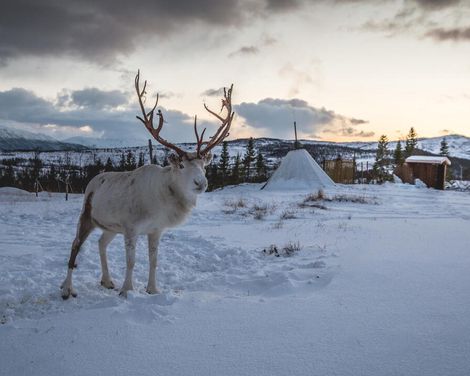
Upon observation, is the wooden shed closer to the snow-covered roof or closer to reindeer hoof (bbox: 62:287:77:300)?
the snow-covered roof

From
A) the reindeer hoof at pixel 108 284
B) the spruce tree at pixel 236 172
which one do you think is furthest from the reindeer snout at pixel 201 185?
the spruce tree at pixel 236 172

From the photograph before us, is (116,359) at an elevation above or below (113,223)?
below

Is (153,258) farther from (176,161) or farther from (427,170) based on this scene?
(427,170)

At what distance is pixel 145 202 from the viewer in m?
4.14

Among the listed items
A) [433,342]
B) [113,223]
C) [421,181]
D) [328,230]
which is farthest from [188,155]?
[421,181]

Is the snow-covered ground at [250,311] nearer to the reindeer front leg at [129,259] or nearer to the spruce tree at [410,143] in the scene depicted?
the reindeer front leg at [129,259]

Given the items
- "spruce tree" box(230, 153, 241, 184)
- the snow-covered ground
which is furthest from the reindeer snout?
"spruce tree" box(230, 153, 241, 184)

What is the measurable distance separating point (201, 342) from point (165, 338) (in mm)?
296

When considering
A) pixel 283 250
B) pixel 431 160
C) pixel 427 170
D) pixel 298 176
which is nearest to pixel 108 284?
pixel 283 250

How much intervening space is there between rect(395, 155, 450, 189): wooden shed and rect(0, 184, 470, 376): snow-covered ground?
70.4 feet

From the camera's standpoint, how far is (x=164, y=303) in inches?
136

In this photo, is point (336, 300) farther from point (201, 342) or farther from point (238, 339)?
point (201, 342)

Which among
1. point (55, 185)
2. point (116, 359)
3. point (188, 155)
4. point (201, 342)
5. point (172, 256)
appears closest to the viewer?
point (116, 359)

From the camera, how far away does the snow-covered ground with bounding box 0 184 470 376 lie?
232 cm
